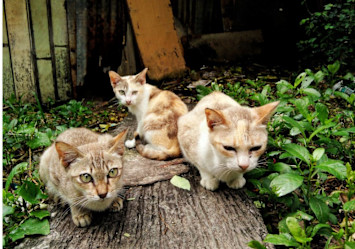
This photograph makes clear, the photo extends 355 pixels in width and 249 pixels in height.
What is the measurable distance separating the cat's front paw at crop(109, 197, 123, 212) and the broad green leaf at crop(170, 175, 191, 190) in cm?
58

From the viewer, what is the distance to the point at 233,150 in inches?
105

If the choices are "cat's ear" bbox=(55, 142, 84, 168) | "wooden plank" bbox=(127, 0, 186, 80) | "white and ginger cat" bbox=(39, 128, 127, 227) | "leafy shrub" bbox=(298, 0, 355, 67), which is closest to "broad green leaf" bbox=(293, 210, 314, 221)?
"white and ginger cat" bbox=(39, 128, 127, 227)

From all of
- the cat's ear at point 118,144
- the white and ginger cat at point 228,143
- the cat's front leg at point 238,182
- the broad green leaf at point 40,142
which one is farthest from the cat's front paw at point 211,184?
the broad green leaf at point 40,142

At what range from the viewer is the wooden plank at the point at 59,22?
5152 mm

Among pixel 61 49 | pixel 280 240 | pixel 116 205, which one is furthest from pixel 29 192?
pixel 61 49

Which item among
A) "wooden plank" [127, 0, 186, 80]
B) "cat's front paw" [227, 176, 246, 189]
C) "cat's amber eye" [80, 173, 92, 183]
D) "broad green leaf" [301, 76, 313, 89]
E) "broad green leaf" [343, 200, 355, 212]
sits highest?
"wooden plank" [127, 0, 186, 80]

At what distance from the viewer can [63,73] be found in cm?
555

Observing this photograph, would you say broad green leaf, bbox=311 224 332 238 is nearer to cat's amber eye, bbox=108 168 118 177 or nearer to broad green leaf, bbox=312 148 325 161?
broad green leaf, bbox=312 148 325 161

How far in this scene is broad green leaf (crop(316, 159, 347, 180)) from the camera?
2.42 m

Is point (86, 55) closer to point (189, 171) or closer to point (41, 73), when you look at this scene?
point (41, 73)

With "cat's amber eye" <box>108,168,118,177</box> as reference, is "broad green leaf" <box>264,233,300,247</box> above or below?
below

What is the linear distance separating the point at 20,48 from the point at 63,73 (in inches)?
29.2

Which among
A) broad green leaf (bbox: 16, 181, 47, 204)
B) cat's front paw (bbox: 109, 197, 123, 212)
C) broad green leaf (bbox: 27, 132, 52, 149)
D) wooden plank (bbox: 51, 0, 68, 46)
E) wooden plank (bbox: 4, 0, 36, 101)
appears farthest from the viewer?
wooden plank (bbox: 51, 0, 68, 46)

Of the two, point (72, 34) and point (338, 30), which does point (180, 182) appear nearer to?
point (72, 34)
